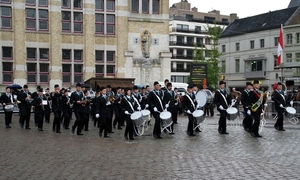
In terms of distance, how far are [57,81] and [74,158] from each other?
27.1 meters

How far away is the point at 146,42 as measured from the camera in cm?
3925

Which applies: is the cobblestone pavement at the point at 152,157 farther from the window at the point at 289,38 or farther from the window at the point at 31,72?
the window at the point at 289,38

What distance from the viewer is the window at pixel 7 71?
3578 cm

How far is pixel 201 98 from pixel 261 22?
179 ft

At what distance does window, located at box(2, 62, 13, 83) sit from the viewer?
117 feet

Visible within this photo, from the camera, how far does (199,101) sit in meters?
16.5

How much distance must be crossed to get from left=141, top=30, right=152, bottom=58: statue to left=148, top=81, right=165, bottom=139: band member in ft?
77.5

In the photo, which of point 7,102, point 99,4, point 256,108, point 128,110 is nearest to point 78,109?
point 128,110

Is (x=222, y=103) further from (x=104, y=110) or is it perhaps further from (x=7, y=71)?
(x=7, y=71)

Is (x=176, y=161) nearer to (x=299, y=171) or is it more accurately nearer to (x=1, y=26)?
(x=299, y=171)

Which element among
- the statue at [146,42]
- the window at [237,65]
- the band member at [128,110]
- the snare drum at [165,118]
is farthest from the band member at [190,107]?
the window at [237,65]

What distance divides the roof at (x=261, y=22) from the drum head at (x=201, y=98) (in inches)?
1963

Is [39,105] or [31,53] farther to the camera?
[31,53]

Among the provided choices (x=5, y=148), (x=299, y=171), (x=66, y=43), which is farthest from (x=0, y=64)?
(x=299, y=171)
